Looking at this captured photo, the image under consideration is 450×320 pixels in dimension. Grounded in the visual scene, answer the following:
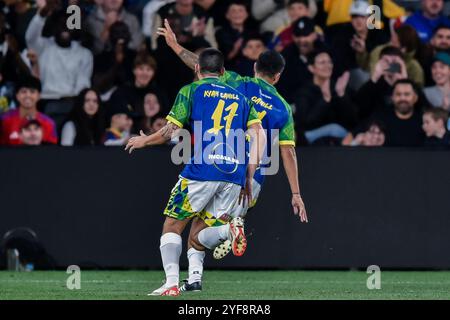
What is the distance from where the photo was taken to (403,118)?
15648mm

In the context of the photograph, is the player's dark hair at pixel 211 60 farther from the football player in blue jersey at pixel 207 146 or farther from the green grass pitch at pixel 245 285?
the green grass pitch at pixel 245 285

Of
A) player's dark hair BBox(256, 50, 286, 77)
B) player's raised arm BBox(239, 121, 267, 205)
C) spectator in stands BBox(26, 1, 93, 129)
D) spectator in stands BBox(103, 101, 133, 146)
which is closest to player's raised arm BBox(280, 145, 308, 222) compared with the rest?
player's raised arm BBox(239, 121, 267, 205)

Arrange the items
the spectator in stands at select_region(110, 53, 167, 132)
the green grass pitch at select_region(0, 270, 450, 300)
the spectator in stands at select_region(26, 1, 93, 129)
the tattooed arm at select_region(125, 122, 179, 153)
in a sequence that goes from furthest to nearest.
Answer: the spectator in stands at select_region(26, 1, 93, 129) < the spectator in stands at select_region(110, 53, 167, 132) < the green grass pitch at select_region(0, 270, 450, 300) < the tattooed arm at select_region(125, 122, 179, 153)

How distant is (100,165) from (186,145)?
1.00 meters

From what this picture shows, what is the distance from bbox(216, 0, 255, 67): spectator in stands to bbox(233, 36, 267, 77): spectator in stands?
190mm

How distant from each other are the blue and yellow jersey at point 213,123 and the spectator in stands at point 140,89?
5078 millimetres

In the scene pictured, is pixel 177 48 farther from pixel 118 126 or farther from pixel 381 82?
pixel 381 82

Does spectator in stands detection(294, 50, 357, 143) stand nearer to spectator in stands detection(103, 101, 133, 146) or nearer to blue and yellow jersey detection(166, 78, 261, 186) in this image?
spectator in stands detection(103, 101, 133, 146)

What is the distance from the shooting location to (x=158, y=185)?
1478 centimetres

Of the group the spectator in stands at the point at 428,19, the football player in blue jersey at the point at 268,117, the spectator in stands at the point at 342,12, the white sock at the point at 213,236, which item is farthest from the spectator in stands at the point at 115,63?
the white sock at the point at 213,236

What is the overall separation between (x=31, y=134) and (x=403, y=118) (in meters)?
4.39

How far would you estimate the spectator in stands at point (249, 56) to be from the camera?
16.2m

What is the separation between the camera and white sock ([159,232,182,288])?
10688mm
